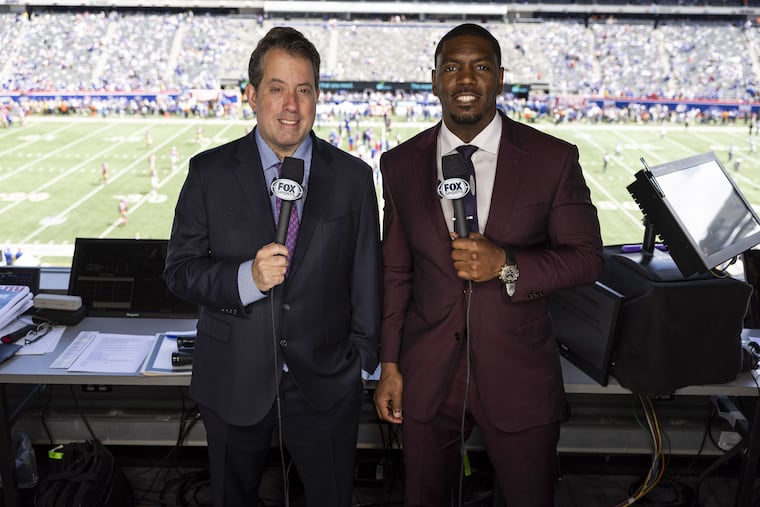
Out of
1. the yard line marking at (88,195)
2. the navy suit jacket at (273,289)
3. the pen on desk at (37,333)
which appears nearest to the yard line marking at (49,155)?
the yard line marking at (88,195)

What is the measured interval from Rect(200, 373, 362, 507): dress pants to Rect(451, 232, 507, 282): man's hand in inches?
19.5

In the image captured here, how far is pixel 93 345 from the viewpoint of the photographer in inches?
97.2

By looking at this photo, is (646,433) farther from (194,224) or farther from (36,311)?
(36,311)

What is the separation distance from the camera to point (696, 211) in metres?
2.12

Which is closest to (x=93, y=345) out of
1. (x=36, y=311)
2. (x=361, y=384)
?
(x=36, y=311)

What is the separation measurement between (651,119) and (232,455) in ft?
86.0

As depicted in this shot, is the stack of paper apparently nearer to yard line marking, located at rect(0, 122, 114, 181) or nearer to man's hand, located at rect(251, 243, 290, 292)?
man's hand, located at rect(251, 243, 290, 292)

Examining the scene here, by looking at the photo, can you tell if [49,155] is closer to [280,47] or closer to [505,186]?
[280,47]

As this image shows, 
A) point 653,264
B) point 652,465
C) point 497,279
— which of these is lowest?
point 652,465

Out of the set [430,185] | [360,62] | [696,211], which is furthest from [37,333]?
[360,62]

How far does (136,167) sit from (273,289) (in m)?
15.7

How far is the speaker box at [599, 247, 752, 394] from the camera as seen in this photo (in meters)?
2.00

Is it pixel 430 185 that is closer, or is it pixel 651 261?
pixel 430 185

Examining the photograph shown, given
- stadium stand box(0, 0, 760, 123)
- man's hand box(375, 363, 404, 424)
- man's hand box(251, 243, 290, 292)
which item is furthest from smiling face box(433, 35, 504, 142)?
stadium stand box(0, 0, 760, 123)
